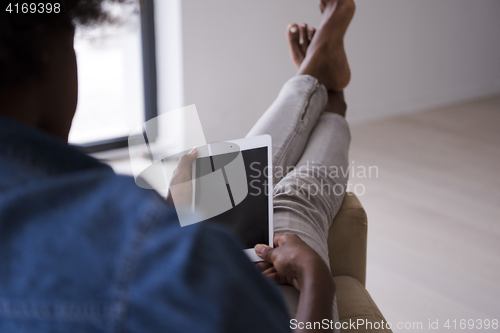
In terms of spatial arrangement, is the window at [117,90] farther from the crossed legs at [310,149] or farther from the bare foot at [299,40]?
the crossed legs at [310,149]

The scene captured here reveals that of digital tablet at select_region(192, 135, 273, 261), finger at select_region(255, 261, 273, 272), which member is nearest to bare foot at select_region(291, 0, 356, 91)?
digital tablet at select_region(192, 135, 273, 261)

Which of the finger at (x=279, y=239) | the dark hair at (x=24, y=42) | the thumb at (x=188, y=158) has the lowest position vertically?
the finger at (x=279, y=239)

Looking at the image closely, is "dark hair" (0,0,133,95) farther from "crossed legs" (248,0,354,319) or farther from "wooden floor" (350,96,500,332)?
"wooden floor" (350,96,500,332)

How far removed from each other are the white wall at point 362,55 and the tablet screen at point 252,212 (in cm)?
168

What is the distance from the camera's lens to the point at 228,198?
0.85 m

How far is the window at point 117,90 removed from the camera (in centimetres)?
231

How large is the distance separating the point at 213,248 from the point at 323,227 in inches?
29.1

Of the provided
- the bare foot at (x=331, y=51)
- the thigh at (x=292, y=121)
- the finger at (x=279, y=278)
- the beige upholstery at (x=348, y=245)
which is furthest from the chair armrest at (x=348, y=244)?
the bare foot at (x=331, y=51)

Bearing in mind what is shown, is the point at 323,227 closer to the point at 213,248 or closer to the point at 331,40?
the point at 213,248

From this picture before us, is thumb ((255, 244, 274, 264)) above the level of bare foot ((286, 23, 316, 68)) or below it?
below

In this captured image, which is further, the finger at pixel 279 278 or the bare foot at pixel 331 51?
the bare foot at pixel 331 51

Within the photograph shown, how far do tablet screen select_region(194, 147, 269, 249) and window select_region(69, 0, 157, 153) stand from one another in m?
1.64

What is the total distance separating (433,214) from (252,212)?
137 cm

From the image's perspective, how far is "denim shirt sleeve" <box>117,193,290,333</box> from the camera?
0.23m
